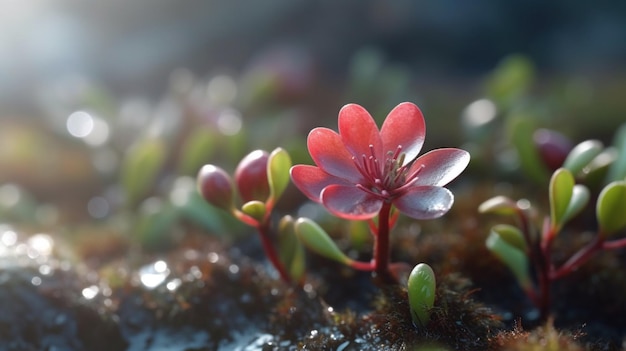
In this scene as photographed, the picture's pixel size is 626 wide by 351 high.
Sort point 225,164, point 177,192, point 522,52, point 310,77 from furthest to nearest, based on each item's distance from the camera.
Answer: point 522,52 → point 310,77 → point 225,164 → point 177,192

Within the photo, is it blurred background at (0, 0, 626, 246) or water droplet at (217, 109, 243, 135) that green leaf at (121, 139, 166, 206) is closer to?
blurred background at (0, 0, 626, 246)

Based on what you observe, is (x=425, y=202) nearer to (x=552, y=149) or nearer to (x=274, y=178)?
(x=274, y=178)

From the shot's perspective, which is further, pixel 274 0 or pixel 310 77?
pixel 274 0

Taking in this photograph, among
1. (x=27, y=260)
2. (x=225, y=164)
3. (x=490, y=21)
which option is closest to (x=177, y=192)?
(x=225, y=164)

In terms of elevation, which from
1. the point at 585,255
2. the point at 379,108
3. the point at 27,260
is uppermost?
the point at 379,108

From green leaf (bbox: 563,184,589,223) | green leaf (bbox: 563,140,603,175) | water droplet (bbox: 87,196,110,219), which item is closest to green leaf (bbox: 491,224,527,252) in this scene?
green leaf (bbox: 563,184,589,223)

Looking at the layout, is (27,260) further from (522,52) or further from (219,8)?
(522,52)

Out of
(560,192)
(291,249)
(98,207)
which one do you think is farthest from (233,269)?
(98,207)

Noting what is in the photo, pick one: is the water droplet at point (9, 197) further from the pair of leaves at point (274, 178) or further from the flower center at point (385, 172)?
the flower center at point (385, 172)
